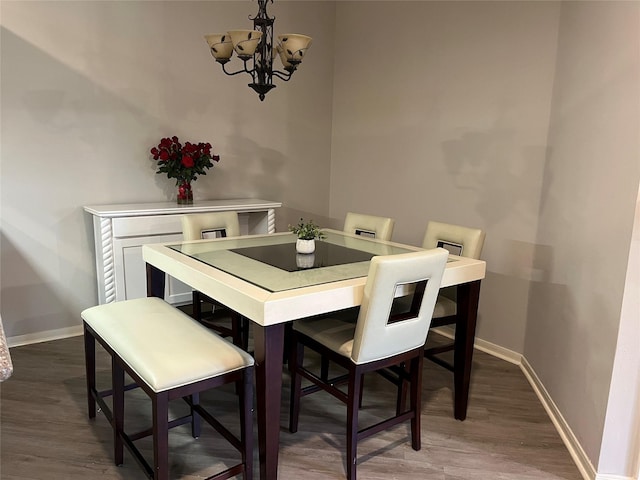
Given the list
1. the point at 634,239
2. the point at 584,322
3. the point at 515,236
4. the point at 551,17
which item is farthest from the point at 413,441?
the point at 551,17

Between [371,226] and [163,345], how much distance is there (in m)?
1.65

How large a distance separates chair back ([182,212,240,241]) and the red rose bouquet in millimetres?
658

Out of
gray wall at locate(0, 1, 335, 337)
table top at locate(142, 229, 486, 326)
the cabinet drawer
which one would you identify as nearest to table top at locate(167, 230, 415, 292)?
table top at locate(142, 229, 486, 326)

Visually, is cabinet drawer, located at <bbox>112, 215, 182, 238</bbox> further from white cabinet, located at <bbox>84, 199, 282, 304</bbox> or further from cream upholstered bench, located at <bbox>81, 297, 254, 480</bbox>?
cream upholstered bench, located at <bbox>81, 297, 254, 480</bbox>

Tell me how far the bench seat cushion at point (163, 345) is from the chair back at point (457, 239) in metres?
1.37

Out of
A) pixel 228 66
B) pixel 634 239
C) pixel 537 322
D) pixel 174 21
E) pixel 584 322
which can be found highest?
pixel 174 21

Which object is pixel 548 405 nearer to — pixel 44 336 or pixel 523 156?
pixel 523 156

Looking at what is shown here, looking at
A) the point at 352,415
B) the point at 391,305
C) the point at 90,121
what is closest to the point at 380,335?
the point at 391,305

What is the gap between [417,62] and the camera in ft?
12.0

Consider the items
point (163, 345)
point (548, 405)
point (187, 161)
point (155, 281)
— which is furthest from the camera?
point (187, 161)

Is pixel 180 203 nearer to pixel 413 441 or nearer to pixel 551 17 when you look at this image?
pixel 413 441

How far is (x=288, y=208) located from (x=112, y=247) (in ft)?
5.58

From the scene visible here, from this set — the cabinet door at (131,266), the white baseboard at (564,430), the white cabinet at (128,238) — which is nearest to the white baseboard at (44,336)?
the white cabinet at (128,238)

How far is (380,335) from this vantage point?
1.91 m
